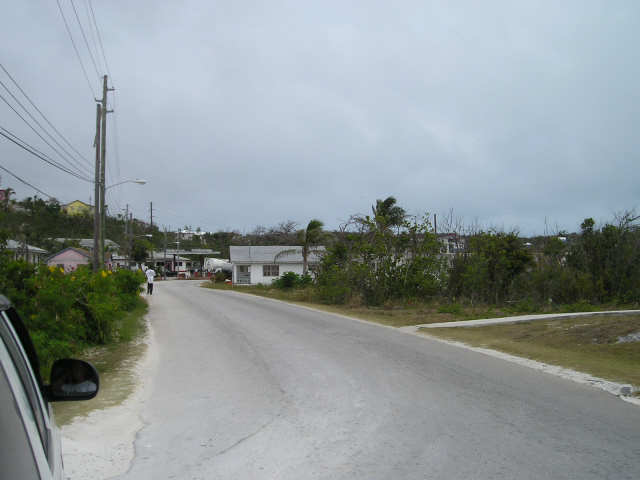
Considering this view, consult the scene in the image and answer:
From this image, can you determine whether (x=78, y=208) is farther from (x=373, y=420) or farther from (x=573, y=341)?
(x=373, y=420)

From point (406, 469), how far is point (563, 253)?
2151 centimetres

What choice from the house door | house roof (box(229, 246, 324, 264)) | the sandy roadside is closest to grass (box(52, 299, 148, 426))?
the sandy roadside

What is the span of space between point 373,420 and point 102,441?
3.06m

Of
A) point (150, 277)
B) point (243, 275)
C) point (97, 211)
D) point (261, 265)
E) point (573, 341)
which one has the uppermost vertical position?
point (97, 211)

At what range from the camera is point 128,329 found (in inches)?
591

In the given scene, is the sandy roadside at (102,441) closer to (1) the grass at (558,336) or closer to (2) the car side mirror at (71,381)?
(2) the car side mirror at (71,381)

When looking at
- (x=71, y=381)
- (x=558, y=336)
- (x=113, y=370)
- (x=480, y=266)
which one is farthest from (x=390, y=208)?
(x=71, y=381)

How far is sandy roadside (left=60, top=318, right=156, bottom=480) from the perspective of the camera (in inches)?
194

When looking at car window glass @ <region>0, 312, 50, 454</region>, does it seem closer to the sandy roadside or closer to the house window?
the sandy roadside

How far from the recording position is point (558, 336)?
513 inches

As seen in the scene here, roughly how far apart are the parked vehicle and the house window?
48821mm

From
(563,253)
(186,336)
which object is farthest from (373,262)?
(186,336)

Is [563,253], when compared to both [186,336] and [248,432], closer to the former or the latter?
[186,336]

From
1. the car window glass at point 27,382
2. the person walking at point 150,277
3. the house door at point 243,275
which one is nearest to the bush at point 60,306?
the car window glass at point 27,382
